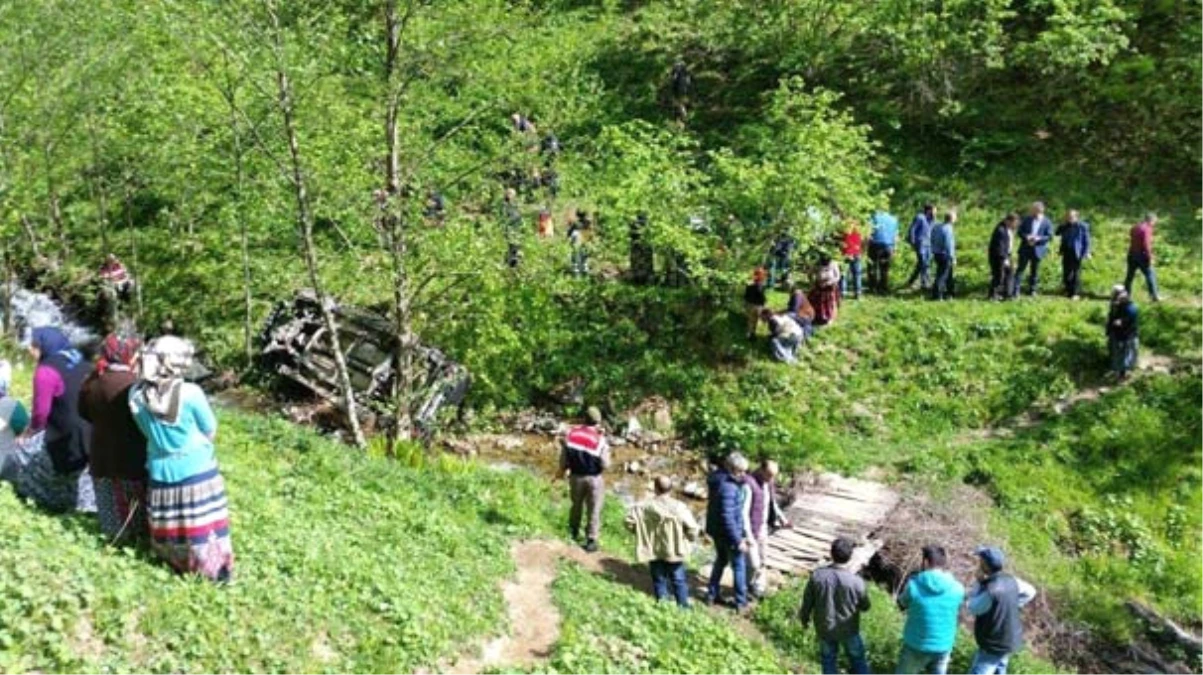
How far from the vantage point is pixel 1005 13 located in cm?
2203

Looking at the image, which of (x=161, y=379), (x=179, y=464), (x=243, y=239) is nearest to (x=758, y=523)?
(x=179, y=464)

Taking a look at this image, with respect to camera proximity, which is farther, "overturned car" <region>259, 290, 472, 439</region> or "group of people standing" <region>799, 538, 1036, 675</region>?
"overturned car" <region>259, 290, 472, 439</region>

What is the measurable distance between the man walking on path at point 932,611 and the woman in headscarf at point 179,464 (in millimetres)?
6064

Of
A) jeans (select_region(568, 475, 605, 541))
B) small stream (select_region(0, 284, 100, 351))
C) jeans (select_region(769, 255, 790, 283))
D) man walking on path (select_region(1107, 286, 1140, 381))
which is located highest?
jeans (select_region(769, 255, 790, 283))

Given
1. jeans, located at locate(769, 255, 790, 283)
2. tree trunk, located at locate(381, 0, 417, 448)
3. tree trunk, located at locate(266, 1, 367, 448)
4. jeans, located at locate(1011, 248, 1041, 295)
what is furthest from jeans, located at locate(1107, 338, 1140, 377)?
tree trunk, located at locate(266, 1, 367, 448)

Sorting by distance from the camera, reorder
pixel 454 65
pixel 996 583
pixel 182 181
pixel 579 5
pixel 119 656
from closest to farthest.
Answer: pixel 119 656, pixel 996 583, pixel 454 65, pixel 182 181, pixel 579 5

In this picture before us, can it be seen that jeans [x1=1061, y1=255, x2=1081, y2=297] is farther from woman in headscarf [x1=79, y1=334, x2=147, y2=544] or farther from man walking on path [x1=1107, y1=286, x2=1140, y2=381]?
woman in headscarf [x1=79, y1=334, x2=147, y2=544]

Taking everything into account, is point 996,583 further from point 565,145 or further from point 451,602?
point 565,145

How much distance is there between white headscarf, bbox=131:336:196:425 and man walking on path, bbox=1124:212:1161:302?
16699 mm

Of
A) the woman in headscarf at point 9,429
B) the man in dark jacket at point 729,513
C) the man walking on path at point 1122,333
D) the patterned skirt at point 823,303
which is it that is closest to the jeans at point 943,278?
the patterned skirt at point 823,303

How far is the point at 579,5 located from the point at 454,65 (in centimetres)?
2200

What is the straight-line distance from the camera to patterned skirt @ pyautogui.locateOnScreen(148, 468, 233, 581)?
7.03 m

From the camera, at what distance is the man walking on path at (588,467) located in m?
12.1

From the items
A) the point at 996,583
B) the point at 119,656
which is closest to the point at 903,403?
the point at 996,583
